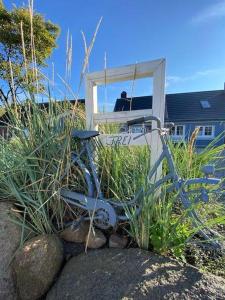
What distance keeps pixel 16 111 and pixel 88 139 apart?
0.61 meters

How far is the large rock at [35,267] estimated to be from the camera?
4.50 ft

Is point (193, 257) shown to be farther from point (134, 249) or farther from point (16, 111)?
point (16, 111)

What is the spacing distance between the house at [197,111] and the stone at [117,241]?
594 inches

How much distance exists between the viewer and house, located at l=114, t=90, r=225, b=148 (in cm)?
1697

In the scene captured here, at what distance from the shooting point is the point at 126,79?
6.35 ft

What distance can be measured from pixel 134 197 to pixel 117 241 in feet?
1.04

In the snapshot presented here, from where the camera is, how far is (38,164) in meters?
1.67

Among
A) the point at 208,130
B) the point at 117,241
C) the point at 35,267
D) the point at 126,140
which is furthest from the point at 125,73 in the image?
the point at 208,130

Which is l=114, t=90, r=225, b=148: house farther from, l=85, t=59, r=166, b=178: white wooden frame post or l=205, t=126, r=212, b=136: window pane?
l=85, t=59, r=166, b=178: white wooden frame post

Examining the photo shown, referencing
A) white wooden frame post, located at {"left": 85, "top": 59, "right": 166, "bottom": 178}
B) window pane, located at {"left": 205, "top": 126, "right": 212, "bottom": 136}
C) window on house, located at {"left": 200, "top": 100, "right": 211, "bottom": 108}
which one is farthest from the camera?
window on house, located at {"left": 200, "top": 100, "right": 211, "bottom": 108}

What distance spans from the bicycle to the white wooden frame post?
22cm

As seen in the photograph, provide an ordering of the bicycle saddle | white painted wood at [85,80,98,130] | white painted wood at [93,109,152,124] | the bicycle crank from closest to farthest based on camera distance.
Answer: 1. the bicycle crank
2. the bicycle saddle
3. white painted wood at [93,109,152,124]
4. white painted wood at [85,80,98,130]

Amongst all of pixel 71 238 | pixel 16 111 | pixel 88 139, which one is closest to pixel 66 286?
pixel 71 238

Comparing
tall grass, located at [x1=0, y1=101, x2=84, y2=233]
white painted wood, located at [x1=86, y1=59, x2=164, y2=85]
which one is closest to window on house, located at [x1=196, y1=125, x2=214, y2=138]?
white painted wood, located at [x1=86, y1=59, x2=164, y2=85]
